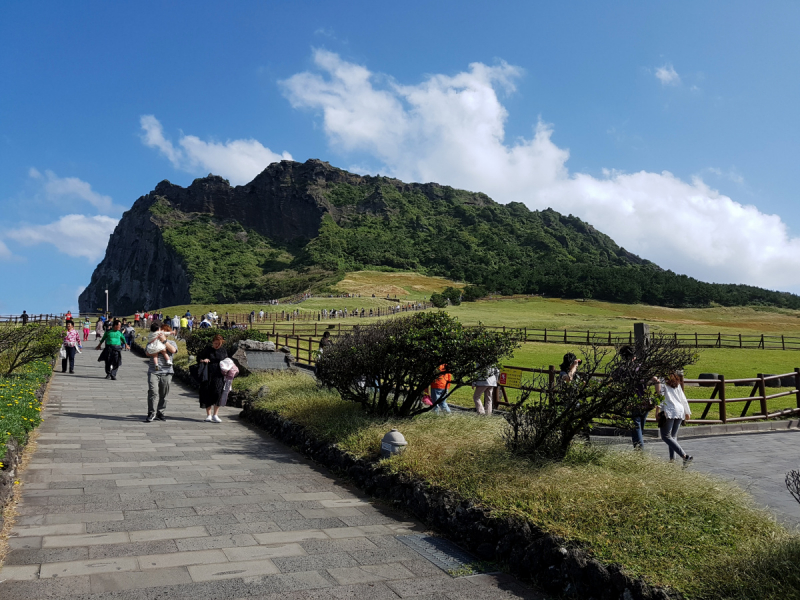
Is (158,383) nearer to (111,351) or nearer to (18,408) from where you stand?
(18,408)

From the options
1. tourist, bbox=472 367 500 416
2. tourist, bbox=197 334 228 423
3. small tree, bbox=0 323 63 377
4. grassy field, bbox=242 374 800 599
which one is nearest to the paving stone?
grassy field, bbox=242 374 800 599

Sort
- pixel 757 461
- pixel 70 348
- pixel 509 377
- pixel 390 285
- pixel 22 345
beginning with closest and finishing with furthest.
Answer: pixel 757 461 < pixel 509 377 < pixel 22 345 < pixel 70 348 < pixel 390 285

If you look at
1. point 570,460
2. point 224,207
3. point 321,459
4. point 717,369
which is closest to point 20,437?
point 321,459

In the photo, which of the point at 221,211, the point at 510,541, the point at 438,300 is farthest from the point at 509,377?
the point at 221,211

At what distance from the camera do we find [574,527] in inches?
163

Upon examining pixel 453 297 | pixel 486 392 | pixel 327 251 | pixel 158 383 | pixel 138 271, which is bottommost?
pixel 486 392

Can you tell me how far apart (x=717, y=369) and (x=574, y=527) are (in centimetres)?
2251

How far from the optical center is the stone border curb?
3.56 metres

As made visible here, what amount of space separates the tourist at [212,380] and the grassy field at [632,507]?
14.4 ft

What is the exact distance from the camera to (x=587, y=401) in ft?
18.4

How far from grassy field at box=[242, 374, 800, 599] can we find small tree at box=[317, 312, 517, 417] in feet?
3.41

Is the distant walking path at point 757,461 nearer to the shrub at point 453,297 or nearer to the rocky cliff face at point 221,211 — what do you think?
the shrub at point 453,297

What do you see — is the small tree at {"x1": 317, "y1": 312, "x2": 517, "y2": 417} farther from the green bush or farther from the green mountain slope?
the green mountain slope

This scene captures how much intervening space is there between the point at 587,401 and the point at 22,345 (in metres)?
13.1
